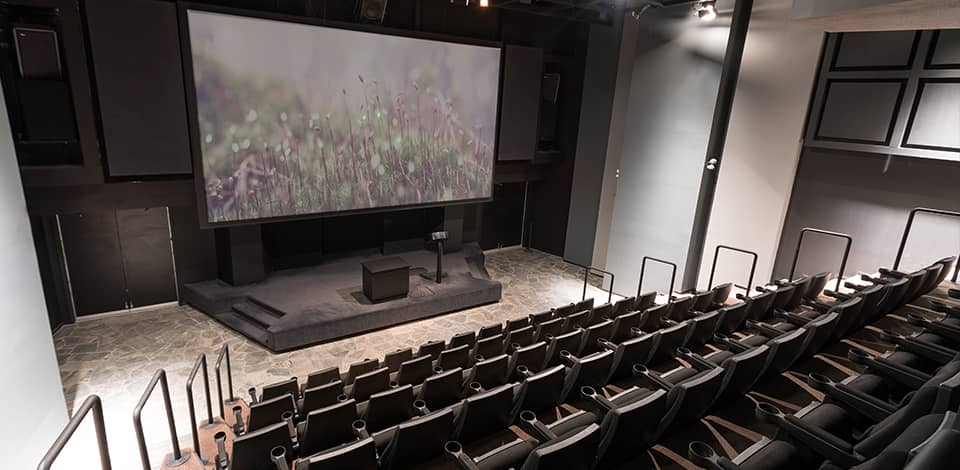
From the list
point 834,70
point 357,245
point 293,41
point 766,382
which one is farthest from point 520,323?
point 834,70

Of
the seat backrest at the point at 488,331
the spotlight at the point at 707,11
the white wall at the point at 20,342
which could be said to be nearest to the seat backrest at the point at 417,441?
the seat backrest at the point at 488,331

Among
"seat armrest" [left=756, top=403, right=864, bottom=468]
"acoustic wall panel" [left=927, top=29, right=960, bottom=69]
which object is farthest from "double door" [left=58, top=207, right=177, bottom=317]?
"acoustic wall panel" [left=927, top=29, right=960, bottom=69]

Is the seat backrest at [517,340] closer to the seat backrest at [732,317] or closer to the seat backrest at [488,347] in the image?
the seat backrest at [488,347]

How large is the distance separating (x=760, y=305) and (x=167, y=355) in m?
6.68

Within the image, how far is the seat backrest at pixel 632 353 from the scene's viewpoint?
11.1 ft

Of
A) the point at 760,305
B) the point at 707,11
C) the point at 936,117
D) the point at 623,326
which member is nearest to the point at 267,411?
the point at 623,326

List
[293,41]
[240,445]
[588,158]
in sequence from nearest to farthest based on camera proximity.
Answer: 1. [240,445]
2. [293,41]
3. [588,158]

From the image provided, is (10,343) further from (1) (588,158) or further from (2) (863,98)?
(2) (863,98)

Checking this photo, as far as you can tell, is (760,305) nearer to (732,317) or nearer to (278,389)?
(732,317)

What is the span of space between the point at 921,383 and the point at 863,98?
5.04 m

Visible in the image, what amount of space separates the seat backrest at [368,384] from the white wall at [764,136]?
230 inches

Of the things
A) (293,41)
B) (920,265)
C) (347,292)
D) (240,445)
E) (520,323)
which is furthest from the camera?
(347,292)

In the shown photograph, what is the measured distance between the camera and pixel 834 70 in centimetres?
626

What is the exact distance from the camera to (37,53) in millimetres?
5246
